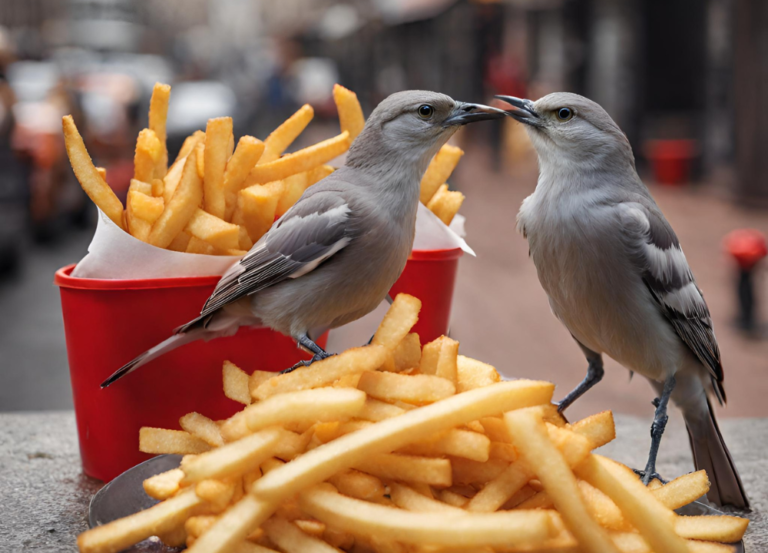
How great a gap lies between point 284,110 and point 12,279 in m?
22.9

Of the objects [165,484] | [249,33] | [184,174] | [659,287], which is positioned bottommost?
[249,33]

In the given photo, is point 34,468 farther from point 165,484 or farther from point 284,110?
point 284,110

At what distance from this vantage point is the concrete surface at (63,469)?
2371 mm

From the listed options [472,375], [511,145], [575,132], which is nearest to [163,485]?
[472,375]

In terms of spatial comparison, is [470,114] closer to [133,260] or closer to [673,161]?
[133,260]

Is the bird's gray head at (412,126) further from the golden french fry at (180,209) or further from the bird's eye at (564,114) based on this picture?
the golden french fry at (180,209)

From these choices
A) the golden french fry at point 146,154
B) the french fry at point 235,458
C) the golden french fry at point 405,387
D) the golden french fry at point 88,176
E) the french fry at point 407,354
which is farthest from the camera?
the golden french fry at point 146,154

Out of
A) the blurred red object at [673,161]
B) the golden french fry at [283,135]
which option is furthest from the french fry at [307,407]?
the blurred red object at [673,161]

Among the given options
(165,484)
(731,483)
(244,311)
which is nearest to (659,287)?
(731,483)

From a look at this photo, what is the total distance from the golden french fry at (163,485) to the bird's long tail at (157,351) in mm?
489

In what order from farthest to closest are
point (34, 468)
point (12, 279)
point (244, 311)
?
point (12, 279) < point (34, 468) < point (244, 311)

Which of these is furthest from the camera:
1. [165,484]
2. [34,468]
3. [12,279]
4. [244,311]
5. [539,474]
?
[12,279]

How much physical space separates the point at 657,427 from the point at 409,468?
88 centimetres

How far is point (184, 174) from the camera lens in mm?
2494
